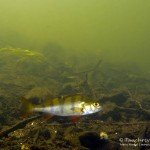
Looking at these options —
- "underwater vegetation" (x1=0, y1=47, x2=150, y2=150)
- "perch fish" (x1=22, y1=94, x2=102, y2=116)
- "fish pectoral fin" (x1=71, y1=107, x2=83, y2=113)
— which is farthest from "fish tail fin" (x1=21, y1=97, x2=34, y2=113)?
"fish pectoral fin" (x1=71, y1=107, x2=83, y2=113)

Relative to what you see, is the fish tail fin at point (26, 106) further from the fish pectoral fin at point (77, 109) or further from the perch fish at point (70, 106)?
the fish pectoral fin at point (77, 109)

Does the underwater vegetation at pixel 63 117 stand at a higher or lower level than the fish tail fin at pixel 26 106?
lower

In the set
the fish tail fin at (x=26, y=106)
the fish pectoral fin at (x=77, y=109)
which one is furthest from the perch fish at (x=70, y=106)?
the fish tail fin at (x=26, y=106)

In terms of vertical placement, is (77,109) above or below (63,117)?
above

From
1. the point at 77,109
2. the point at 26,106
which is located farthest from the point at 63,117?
the point at 77,109

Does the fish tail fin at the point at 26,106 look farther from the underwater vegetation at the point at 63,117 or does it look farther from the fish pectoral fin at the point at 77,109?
the fish pectoral fin at the point at 77,109

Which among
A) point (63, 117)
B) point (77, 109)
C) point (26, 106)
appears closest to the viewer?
point (77, 109)

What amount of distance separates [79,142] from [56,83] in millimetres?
6983

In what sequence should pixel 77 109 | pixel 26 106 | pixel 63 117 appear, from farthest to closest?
1. pixel 63 117
2. pixel 26 106
3. pixel 77 109

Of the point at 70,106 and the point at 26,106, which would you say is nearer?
the point at 70,106

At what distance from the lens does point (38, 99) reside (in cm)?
830

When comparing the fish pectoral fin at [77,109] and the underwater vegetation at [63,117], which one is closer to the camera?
the fish pectoral fin at [77,109]

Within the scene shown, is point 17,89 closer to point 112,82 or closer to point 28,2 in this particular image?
point 112,82

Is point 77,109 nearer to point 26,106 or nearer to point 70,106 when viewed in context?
point 70,106
